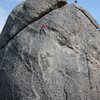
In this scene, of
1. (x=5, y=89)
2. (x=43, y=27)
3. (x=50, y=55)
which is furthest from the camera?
(x=43, y=27)

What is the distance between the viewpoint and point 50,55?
12594 mm

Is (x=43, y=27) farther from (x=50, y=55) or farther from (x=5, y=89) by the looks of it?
(x=5, y=89)

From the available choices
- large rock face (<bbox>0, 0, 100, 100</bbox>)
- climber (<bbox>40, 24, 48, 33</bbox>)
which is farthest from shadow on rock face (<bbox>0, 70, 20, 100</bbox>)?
climber (<bbox>40, 24, 48, 33</bbox>)

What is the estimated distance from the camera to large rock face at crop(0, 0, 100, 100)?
1240 centimetres

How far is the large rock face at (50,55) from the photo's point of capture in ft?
40.7

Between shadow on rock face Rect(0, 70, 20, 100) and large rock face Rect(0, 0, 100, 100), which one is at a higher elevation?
large rock face Rect(0, 0, 100, 100)

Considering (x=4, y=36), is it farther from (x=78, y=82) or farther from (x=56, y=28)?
(x=78, y=82)

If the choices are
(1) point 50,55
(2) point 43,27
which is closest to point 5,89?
(1) point 50,55

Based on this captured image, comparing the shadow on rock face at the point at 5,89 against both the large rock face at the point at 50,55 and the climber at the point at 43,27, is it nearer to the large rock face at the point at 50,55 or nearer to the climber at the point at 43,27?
the large rock face at the point at 50,55

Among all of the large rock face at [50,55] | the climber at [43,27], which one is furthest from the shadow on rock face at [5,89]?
the climber at [43,27]

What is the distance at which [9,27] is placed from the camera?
1408 cm

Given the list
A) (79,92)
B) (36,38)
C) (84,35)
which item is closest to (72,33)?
(84,35)

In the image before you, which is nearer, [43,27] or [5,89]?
[5,89]

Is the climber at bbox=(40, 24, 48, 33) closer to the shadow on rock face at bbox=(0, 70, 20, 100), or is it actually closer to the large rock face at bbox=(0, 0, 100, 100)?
the large rock face at bbox=(0, 0, 100, 100)
